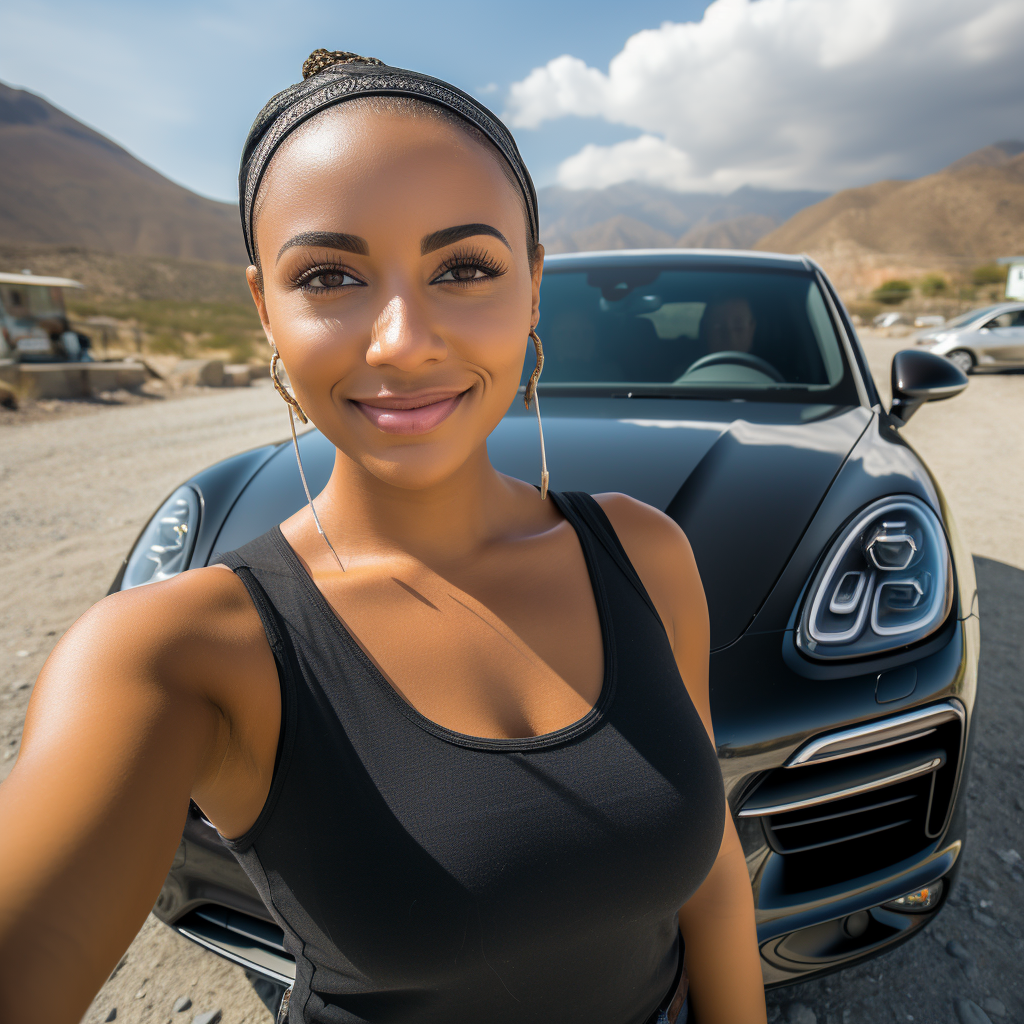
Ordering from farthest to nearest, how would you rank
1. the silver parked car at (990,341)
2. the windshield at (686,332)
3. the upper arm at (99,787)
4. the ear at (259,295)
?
the silver parked car at (990,341)
the windshield at (686,332)
the ear at (259,295)
the upper arm at (99,787)

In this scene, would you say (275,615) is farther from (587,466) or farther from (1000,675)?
(1000,675)

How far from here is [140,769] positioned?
647 mm

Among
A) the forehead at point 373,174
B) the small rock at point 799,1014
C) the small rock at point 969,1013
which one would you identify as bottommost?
the small rock at point 969,1013

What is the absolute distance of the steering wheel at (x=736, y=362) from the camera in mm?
2668

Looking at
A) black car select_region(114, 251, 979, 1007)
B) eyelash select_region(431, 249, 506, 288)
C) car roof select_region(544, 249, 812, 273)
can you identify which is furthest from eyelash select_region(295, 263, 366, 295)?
car roof select_region(544, 249, 812, 273)

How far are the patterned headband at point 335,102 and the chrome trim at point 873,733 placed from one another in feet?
3.56

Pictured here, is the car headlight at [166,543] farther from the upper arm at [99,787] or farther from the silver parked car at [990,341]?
the silver parked car at [990,341]

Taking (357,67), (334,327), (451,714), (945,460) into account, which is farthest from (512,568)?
(945,460)

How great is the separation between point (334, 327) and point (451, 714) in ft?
1.54

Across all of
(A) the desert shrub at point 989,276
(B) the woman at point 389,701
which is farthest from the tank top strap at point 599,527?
(A) the desert shrub at point 989,276

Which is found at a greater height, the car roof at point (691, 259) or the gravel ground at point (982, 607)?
the car roof at point (691, 259)

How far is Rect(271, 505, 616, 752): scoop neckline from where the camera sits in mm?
771

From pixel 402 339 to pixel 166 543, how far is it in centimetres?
136

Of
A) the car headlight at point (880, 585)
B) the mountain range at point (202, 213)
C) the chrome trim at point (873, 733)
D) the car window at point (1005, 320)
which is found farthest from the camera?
the mountain range at point (202, 213)
